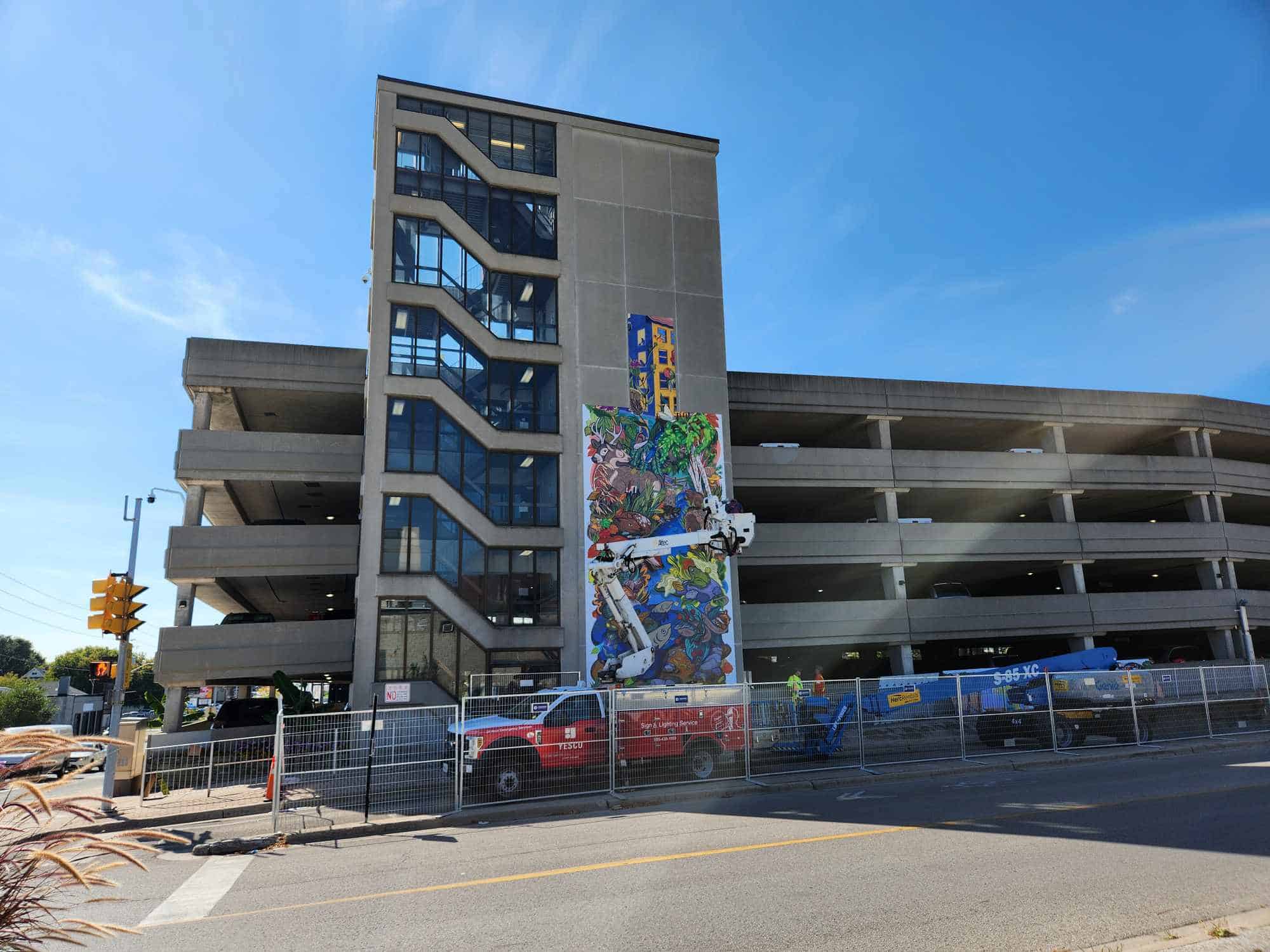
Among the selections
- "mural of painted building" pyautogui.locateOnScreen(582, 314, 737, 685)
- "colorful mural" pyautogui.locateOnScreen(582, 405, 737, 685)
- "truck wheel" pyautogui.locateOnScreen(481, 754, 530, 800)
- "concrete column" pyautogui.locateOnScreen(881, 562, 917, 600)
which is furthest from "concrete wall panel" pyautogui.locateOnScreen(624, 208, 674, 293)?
"truck wheel" pyautogui.locateOnScreen(481, 754, 530, 800)

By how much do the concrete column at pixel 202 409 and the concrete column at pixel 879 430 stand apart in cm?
2785

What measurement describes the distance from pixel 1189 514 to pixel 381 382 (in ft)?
130

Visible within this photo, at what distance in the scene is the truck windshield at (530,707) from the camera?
644 inches

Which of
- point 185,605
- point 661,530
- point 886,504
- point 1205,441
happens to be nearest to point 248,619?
point 185,605

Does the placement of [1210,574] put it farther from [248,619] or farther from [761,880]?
[248,619]

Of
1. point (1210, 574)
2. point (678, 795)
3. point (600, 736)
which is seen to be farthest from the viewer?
point (1210, 574)

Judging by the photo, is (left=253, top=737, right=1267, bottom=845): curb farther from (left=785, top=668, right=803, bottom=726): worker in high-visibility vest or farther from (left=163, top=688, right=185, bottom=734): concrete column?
(left=163, top=688, right=185, bottom=734): concrete column

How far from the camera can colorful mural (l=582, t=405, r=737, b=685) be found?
99.5 ft

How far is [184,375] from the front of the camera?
31.0m

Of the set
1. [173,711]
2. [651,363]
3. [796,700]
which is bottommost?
[173,711]

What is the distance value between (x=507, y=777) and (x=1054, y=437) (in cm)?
3465

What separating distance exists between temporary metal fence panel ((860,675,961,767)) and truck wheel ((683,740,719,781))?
11.1 ft

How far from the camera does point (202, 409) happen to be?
31438 mm

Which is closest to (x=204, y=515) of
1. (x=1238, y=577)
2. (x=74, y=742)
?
(x=74, y=742)
